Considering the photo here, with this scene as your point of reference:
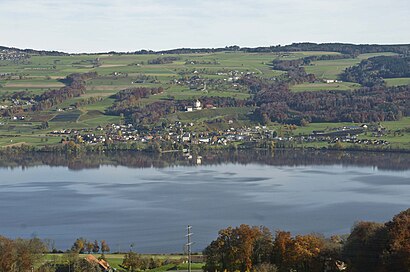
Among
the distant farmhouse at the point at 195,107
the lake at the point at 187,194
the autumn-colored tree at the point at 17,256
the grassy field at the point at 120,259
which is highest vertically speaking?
the distant farmhouse at the point at 195,107

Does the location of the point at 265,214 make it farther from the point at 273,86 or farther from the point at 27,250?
the point at 273,86

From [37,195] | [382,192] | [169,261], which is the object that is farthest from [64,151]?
[169,261]

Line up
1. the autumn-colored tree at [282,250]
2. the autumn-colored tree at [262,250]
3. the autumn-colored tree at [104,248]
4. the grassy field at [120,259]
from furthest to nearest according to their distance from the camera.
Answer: the autumn-colored tree at [104,248], the grassy field at [120,259], the autumn-colored tree at [262,250], the autumn-colored tree at [282,250]

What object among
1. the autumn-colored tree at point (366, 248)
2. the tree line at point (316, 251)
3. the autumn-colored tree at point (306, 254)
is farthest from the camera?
the autumn-colored tree at point (306, 254)

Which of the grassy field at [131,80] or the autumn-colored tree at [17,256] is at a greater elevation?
the grassy field at [131,80]

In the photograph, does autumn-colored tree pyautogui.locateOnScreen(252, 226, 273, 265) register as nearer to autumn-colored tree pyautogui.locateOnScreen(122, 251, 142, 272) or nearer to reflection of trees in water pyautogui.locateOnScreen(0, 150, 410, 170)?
autumn-colored tree pyautogui.locateOnScreen(122, 251, 142, 272)

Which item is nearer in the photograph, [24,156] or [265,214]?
[265,214]

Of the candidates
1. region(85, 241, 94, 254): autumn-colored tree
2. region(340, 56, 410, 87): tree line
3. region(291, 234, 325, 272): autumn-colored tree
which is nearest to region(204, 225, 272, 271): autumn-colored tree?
region(291, 234, 325, 272): autumn-colored tree

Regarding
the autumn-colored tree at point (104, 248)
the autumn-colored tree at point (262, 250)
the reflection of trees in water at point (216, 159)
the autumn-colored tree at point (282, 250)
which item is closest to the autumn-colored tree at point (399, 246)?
the autumn-colored tree at point (282, 250)

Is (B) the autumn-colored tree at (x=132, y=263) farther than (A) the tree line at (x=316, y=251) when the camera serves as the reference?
Yes

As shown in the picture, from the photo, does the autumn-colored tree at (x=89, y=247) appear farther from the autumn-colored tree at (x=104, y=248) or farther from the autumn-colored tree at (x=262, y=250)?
the autumn-colored tree at (x=262, y=250)
